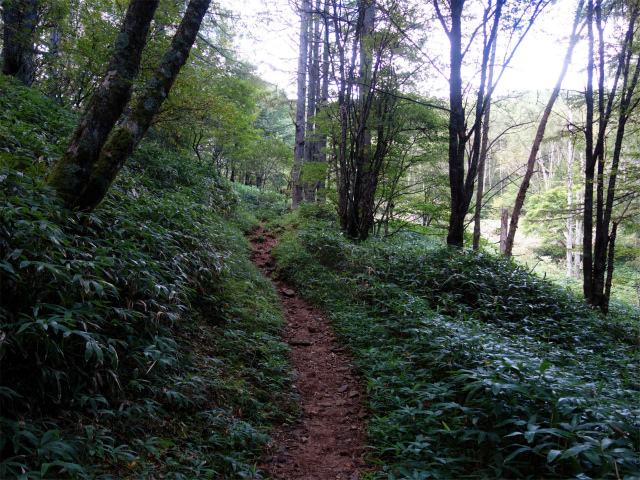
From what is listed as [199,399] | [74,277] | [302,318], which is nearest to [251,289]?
[302,318]

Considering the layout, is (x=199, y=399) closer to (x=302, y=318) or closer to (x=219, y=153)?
(x=302, y=318)

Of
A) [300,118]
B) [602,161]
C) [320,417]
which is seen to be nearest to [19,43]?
[300,118]

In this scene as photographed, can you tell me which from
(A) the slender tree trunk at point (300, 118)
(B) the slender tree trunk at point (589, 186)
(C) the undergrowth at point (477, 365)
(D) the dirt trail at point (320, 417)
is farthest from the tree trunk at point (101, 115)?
(A) the slender tree trunk at point (300, 118)

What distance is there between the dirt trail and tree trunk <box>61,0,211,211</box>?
316cm

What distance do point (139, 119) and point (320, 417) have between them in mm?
3906

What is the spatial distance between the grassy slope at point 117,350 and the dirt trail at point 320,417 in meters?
0.23

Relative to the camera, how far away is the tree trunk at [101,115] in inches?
138

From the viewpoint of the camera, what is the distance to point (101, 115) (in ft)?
11.6

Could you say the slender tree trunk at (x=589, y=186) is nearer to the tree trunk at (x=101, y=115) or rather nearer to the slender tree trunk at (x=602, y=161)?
the slender tree trunk at (x=602, y=161)

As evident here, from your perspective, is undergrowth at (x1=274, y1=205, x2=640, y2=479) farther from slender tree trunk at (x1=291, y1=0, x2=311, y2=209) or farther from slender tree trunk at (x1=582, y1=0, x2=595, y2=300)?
slender tree trunk at (x1=291, y1=0, x2=311, y2=209)

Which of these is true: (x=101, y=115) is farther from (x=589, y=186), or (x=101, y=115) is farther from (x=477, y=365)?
(x=589, y=186)

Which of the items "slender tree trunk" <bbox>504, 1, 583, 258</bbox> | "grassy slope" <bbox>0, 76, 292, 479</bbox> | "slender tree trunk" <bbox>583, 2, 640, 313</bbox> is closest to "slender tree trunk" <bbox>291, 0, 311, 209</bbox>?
"slender tree trunk" <bbox>504, 1, 583, 258</bbox>

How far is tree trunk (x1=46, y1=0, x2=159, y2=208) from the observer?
350 centimetres

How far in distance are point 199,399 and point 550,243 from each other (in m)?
30.0
